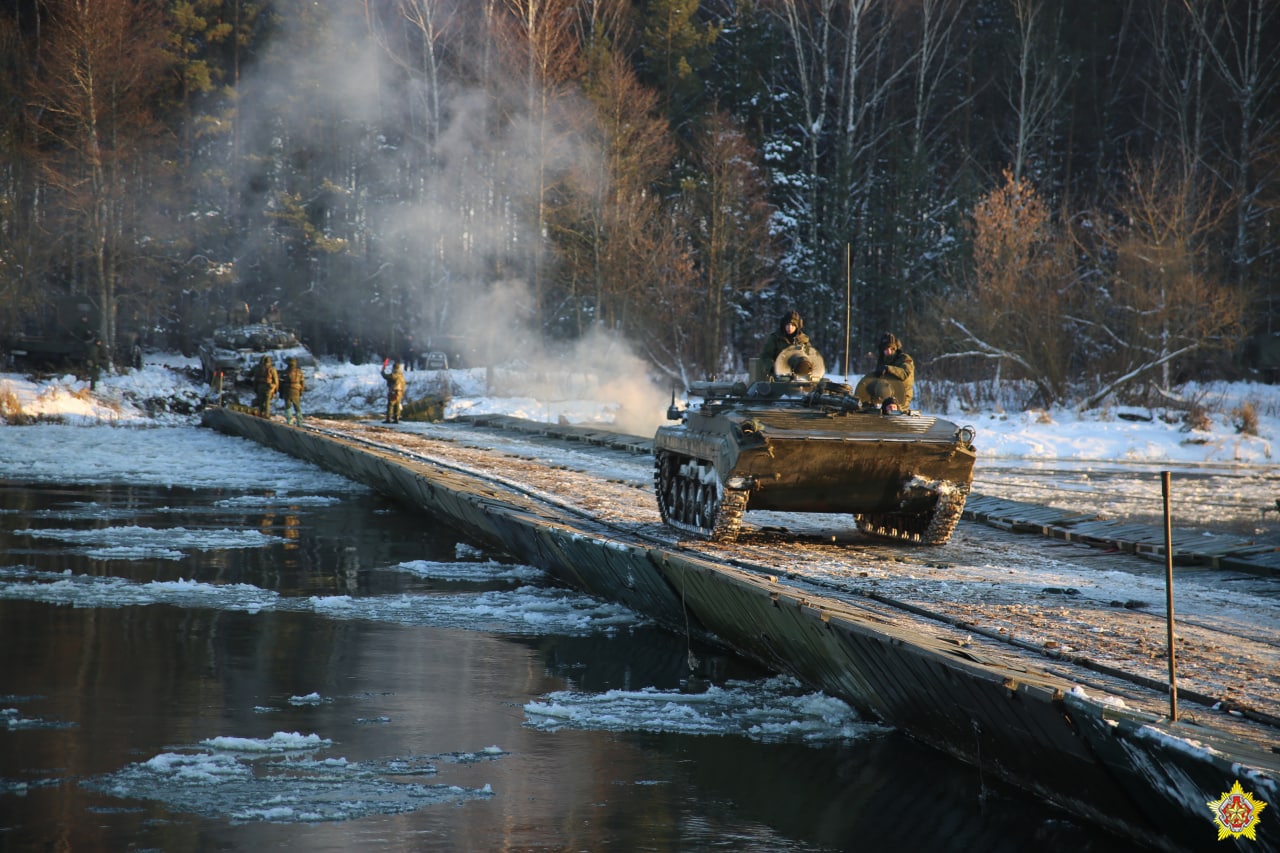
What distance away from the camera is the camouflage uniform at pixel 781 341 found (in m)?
14.0

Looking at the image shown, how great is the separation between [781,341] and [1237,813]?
31.9 ft

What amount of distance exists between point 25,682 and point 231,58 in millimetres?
46107

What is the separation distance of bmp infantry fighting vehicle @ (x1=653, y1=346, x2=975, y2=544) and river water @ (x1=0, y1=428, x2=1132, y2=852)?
1.67 m

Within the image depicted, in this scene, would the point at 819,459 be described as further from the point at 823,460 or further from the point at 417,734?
the point at 417,734

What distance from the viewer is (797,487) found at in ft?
39.2

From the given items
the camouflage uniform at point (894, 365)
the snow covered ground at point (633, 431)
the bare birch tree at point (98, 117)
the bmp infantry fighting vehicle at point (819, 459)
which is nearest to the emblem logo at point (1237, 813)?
the bmp infantry fighting vehicle at point (819, 459)

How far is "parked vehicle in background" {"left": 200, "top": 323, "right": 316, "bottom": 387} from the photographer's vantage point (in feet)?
128

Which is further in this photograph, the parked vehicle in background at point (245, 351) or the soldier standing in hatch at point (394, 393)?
the parked vehicle in background at point (245, 351)

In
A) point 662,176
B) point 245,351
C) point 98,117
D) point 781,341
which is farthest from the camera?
point 662,176

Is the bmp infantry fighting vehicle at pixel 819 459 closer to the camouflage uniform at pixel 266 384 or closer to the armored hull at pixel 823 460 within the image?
the armored hull at pixel 823 460

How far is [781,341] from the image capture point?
46.7ft

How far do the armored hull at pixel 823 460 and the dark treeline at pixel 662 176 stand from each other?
65.6 feet

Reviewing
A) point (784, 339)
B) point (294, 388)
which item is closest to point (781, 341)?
point (784, 339)

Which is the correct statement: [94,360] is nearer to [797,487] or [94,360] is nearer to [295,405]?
[295,405]
